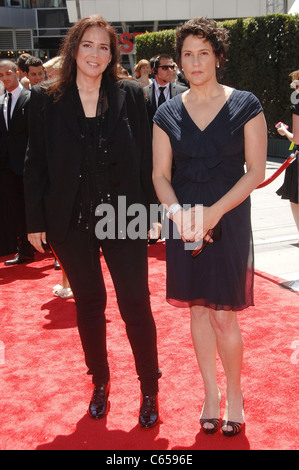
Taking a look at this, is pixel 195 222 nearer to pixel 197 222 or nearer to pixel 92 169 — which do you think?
pixel 197 222

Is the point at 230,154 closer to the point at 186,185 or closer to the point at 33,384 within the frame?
the point at 186,185

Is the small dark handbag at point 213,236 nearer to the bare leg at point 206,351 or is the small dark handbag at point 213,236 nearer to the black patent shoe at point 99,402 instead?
the bare leg at point 206,351

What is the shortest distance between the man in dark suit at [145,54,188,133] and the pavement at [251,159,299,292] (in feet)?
6.06

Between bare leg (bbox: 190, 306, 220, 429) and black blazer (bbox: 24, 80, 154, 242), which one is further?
bare leg (bbox: 190, 306, 220, 429)

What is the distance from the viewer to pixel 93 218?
2623 mm

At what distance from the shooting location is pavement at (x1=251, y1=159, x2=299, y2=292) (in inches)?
207

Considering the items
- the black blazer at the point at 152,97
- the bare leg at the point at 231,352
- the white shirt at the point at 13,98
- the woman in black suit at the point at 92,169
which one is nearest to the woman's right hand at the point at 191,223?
the woman in black suit at the point at 92,169

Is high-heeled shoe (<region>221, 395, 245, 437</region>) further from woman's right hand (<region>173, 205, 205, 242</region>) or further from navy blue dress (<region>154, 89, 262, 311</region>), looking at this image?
woman's right hand (<region>173, 205, 205, 242</region>)

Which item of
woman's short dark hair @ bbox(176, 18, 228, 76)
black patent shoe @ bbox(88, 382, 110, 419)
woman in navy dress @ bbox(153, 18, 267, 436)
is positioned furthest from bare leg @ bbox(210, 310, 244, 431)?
woman's short dark hair @ bbox(176, 18, 228, 76)

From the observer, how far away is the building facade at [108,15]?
25.0 meters

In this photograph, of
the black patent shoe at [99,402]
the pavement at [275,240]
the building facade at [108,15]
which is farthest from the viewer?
the building facade at [108,15]

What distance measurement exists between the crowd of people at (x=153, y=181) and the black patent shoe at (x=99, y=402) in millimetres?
203

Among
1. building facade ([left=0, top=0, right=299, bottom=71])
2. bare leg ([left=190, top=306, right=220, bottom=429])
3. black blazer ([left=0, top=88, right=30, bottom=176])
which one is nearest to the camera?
bare leg ([left=190, top=306, right=220, bottom=429])
